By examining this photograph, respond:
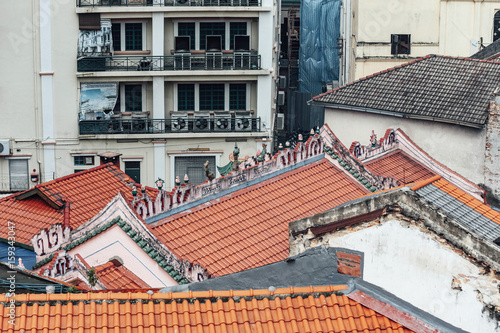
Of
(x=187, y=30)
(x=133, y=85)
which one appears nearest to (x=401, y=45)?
(x=187, y=30)

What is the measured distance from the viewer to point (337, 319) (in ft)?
51.2

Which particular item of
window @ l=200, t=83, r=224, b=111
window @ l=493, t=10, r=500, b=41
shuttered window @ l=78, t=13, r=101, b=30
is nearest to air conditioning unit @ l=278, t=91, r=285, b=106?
window @ l=200, t=83, r=224, b=111

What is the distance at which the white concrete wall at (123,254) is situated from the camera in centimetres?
2341

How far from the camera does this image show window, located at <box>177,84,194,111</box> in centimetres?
5412

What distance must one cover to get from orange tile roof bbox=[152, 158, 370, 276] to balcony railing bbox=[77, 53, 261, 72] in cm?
2421

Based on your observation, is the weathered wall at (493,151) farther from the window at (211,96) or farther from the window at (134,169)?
the window at (134,169)

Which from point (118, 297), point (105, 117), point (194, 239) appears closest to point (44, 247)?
point (194, 239)

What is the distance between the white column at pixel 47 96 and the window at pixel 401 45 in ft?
75.3

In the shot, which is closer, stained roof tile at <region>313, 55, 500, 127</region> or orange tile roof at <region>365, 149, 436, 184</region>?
orange tile roof at <region>365, 149, 436, 184</region>

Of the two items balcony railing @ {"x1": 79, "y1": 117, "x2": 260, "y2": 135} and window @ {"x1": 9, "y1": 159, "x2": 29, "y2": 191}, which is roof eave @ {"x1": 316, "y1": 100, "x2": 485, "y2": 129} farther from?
window @ {"x1": 9, "y1": 159, "x2": 29, "y2": 191}

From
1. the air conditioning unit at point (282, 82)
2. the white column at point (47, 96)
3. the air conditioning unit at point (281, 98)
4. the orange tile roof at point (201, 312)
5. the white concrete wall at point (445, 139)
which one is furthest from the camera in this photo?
the air conditioning unit at point (282, 82)

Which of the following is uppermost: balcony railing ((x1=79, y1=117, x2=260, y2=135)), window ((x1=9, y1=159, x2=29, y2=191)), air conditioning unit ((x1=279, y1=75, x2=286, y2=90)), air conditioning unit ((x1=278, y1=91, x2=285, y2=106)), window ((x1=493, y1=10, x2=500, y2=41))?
window ((x1=493, y1=10, x2=500, y2=41))

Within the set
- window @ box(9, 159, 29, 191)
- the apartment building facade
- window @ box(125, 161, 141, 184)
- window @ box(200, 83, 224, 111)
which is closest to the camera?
the apartment building facade

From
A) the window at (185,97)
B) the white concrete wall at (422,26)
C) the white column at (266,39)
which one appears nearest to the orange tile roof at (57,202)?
the window at (185,97)
